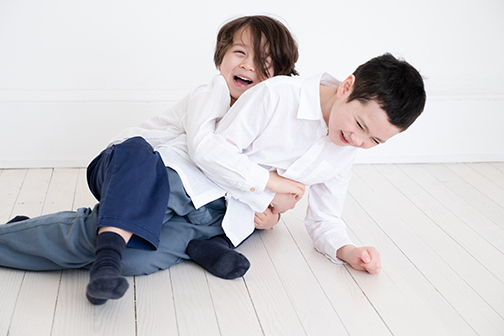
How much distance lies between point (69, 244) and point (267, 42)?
720mm

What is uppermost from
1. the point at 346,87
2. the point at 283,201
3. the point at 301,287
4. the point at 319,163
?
the point at 346,87

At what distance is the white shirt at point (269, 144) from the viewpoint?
3.90 ft

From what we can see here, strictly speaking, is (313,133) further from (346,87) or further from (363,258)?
(363,258)

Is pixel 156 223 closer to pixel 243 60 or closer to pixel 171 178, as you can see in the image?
pixel 171 178

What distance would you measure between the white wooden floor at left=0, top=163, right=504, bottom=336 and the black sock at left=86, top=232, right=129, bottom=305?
95mm

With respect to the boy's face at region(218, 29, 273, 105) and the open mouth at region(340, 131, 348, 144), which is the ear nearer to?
the open mouth at region(340, 131, 348, 144)

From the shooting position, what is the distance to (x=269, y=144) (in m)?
1.23

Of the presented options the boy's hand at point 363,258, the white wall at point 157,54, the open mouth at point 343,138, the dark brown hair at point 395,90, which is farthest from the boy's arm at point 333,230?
the white wall at point 157,54

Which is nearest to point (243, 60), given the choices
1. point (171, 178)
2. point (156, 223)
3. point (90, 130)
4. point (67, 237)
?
point (171, 178)

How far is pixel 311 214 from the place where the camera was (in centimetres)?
139

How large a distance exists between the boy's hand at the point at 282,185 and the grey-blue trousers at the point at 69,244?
21 centimetres

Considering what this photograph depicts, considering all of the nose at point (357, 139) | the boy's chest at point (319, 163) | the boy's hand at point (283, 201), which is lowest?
the boy's hand at point (283, 201)

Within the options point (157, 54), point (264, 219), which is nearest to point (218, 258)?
point (264, 219)

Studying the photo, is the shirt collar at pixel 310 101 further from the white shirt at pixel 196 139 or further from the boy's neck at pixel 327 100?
the white shirt at pixel 196 139
